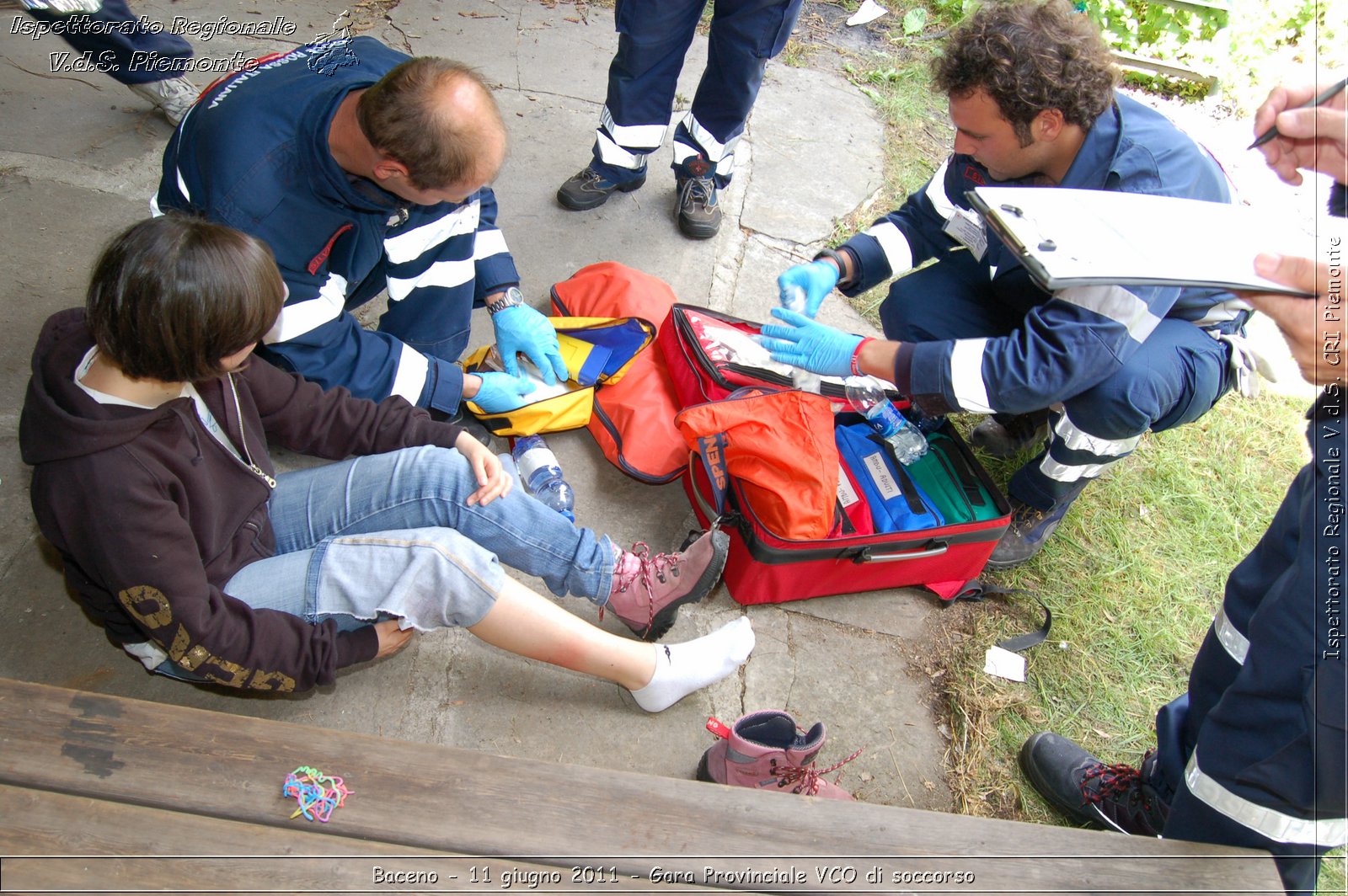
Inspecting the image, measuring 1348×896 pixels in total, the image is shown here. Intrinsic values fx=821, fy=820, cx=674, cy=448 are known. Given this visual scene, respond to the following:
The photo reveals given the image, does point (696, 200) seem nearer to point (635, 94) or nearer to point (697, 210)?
point (697, 210)

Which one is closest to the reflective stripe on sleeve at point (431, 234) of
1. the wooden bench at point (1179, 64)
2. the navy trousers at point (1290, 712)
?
the navy trousers at point (1290, 712)

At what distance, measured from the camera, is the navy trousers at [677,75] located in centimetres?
280

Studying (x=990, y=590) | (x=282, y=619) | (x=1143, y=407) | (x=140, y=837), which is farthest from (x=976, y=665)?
(x=140, y=837)

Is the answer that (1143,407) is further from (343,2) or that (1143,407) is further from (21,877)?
(343,2)

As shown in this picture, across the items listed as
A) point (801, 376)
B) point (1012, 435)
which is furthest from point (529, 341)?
point (1012, 435)

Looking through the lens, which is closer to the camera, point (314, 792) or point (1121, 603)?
point (314, 792)

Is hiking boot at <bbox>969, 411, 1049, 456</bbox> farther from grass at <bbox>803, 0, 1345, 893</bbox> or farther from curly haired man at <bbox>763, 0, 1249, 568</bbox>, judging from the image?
curly haired man at <bbox>763, 0, 1249, 568</bbox>

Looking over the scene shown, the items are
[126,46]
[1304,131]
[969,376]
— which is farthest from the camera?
[126,46]

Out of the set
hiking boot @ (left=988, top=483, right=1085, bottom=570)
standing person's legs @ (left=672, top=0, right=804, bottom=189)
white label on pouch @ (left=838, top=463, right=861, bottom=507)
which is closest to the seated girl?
white label on pouch @ (left=838, top=463, right=861, bottom=507)

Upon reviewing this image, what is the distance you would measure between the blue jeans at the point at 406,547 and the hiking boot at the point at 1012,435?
1.41 metres

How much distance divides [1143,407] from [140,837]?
217cm

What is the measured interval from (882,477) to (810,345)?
1.31ft

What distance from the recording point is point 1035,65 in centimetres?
188

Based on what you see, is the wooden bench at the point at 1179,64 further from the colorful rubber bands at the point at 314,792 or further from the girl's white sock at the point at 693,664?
the colorful rubber bands at the point at 314,792
